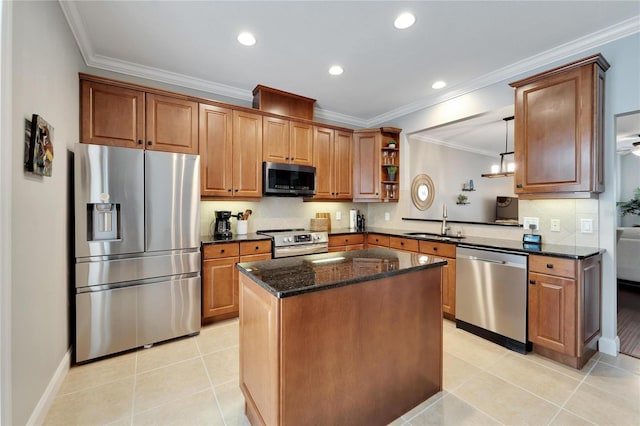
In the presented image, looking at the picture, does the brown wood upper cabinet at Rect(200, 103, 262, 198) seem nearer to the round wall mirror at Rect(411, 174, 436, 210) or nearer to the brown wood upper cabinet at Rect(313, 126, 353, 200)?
the brown wood upper cabinet at Rect(313, 126, 353, 200)

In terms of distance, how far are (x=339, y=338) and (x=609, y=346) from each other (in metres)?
2.65

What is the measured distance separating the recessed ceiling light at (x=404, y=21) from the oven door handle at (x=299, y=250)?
2453 millimetres

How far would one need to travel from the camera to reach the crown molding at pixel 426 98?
7.56ft

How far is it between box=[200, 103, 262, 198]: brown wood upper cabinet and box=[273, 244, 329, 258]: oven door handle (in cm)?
75

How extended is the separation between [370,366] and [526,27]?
2.87 m

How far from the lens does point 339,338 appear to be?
1.45 metres

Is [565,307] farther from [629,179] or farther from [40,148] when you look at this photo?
[629,179]

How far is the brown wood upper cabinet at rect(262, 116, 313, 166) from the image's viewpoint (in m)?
3.63

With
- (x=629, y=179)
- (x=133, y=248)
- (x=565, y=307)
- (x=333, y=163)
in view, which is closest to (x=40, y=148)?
(x=133, y=248)

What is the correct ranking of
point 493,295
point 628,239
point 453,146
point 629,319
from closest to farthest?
point 493,295 < point 629,319 < point 628,239 < point 453,146

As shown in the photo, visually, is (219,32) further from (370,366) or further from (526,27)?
(370,366)

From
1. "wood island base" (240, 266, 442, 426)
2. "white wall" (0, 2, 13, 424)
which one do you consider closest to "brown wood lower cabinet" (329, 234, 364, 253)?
"wood island base" (240, 266, 442, 426)

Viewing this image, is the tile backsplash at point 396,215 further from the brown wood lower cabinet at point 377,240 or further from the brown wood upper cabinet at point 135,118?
the brown wood upper cabinet at point 135,118

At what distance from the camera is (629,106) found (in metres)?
2.35
